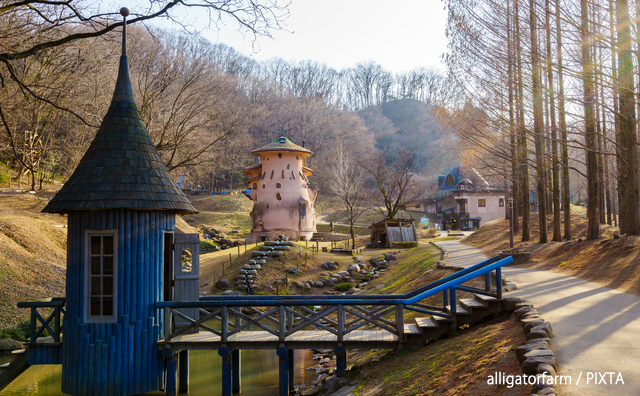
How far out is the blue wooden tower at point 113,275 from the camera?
9.93 metres

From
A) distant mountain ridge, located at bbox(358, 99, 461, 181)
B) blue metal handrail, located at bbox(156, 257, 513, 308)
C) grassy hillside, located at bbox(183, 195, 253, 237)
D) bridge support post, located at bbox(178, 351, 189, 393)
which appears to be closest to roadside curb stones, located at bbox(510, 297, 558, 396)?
blue metal handrail, located at bbox(156, 257, 513, 308)

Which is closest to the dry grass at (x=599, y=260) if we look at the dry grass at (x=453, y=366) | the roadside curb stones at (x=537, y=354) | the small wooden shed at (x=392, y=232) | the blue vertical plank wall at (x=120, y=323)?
the dry grass at (x=453, y=366)

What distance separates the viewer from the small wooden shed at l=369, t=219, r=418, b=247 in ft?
117

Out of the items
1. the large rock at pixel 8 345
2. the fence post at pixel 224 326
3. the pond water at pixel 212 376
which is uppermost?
the fence post at pixel 224 326

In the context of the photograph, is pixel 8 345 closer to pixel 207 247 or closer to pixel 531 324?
pixel 531 324

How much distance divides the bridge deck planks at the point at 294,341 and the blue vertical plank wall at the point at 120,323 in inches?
22.3

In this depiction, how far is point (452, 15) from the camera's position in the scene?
19828 millimetres

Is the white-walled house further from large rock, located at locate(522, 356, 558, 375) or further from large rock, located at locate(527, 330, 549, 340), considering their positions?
large rock, located at locate(522, 356, 558, 375)

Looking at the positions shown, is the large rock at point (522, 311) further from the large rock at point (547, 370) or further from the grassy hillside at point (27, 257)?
the grassy hillside at point (27, 257)

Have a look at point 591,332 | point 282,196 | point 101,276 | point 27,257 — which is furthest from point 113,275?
point 282,196

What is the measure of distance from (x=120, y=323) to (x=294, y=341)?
360 cm

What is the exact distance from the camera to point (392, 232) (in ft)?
118

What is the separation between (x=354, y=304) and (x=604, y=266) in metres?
9.58

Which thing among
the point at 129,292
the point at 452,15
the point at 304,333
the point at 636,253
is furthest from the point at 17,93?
the point at 636,253
